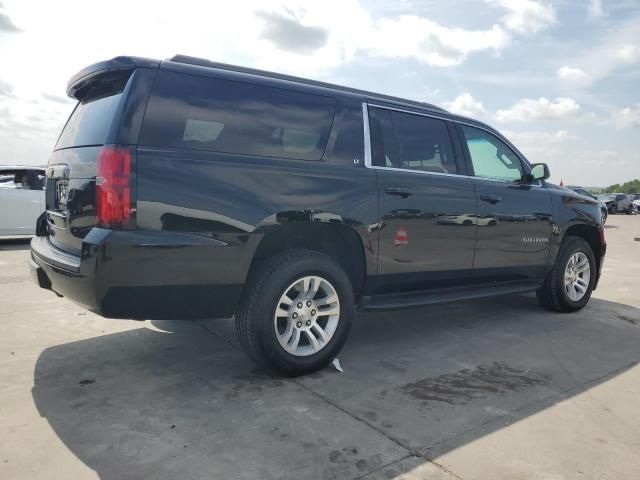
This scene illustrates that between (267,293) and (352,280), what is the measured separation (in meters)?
0.81

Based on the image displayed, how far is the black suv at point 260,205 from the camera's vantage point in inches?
106

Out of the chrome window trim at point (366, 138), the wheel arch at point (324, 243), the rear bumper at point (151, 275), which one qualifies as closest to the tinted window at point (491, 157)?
the chrome window trim at point (366, 138)

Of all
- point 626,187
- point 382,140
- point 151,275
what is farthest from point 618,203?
point 626,187

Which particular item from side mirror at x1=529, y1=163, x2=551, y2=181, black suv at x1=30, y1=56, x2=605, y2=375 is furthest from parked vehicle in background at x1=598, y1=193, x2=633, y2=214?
black suv at x1=30, y1=56, x2=605, y2=375

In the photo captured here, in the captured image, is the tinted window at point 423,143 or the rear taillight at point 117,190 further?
the tinted window at point 423,143

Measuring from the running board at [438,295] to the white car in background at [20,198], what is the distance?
27.3ft

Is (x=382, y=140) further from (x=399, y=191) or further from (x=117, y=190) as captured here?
(x=117, y=190)

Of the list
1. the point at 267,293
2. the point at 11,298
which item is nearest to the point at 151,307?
the point at 267,293

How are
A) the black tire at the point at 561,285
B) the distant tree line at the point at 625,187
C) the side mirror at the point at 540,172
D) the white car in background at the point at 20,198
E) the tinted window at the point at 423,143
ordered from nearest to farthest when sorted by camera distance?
the tinted window at the point at 423,143
the side mirror at the point at 540,172
the black tire at the point at 561,285
the white car in background at the point at 20,198
the distant tree line at the point at 625,187

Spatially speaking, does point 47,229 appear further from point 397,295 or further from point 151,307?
point 397,295

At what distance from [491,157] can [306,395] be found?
285 cm

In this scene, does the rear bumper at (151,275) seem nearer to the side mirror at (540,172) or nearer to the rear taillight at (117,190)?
the rear taillight at (117,190)

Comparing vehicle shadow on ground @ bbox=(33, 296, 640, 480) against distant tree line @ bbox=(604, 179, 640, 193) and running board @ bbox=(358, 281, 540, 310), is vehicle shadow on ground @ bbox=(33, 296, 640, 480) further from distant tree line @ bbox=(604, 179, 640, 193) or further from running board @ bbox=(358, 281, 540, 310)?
distant tree line @ bbox=(604, 179, 640, 193)

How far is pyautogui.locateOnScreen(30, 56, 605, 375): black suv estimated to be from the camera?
2.70 m
